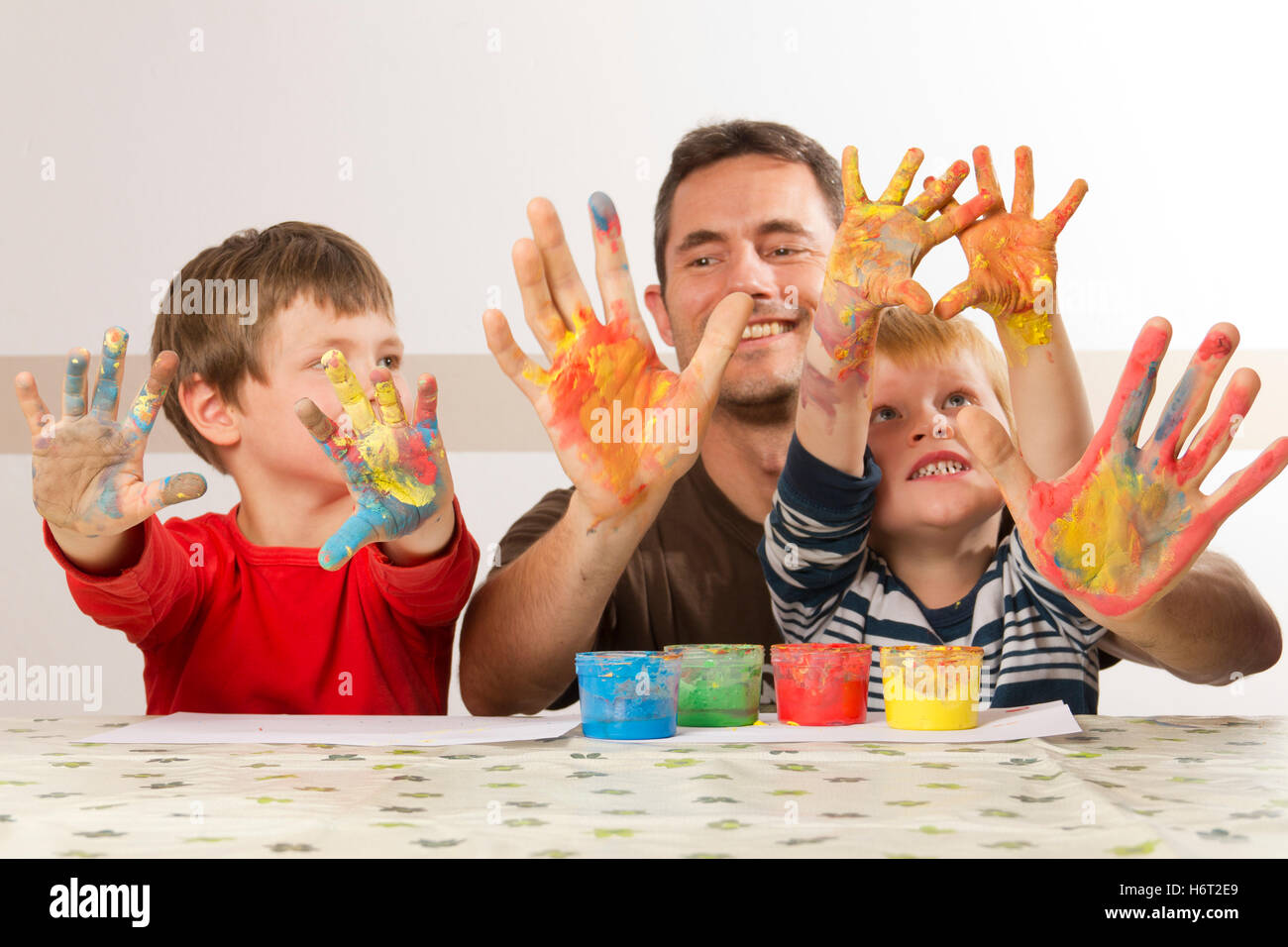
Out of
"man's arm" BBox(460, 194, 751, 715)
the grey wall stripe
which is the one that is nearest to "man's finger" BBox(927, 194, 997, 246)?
"man's arm" BBox(460, 194, 751, 715)

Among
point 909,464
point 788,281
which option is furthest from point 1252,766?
point 788,281

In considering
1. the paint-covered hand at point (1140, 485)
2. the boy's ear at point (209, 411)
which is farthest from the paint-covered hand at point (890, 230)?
the boy's ear at point (209, 411)

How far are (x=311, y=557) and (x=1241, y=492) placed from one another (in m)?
1.19

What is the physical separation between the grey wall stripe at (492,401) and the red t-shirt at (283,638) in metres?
0.99

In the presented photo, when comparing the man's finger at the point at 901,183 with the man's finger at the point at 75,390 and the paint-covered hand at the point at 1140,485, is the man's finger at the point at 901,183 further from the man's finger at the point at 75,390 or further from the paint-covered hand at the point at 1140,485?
the man's finger at the point at 75,390

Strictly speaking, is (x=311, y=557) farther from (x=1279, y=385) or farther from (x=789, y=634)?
(x=1279, y=385)

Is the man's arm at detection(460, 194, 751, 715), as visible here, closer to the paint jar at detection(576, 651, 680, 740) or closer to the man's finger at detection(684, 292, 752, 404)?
the man's finger at detection(684, 292, 752, 404)

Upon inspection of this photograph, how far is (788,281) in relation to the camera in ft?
6.30

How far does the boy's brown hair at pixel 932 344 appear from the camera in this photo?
1587 mm

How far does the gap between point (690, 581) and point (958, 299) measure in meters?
A: 0.83

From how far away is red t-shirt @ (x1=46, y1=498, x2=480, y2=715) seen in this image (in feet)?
4.88

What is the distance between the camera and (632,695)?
3.42 feet

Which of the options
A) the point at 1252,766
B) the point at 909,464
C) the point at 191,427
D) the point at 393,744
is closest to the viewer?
the point at 1252,766

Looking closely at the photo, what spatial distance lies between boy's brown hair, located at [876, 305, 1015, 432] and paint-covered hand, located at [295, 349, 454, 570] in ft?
2.41
